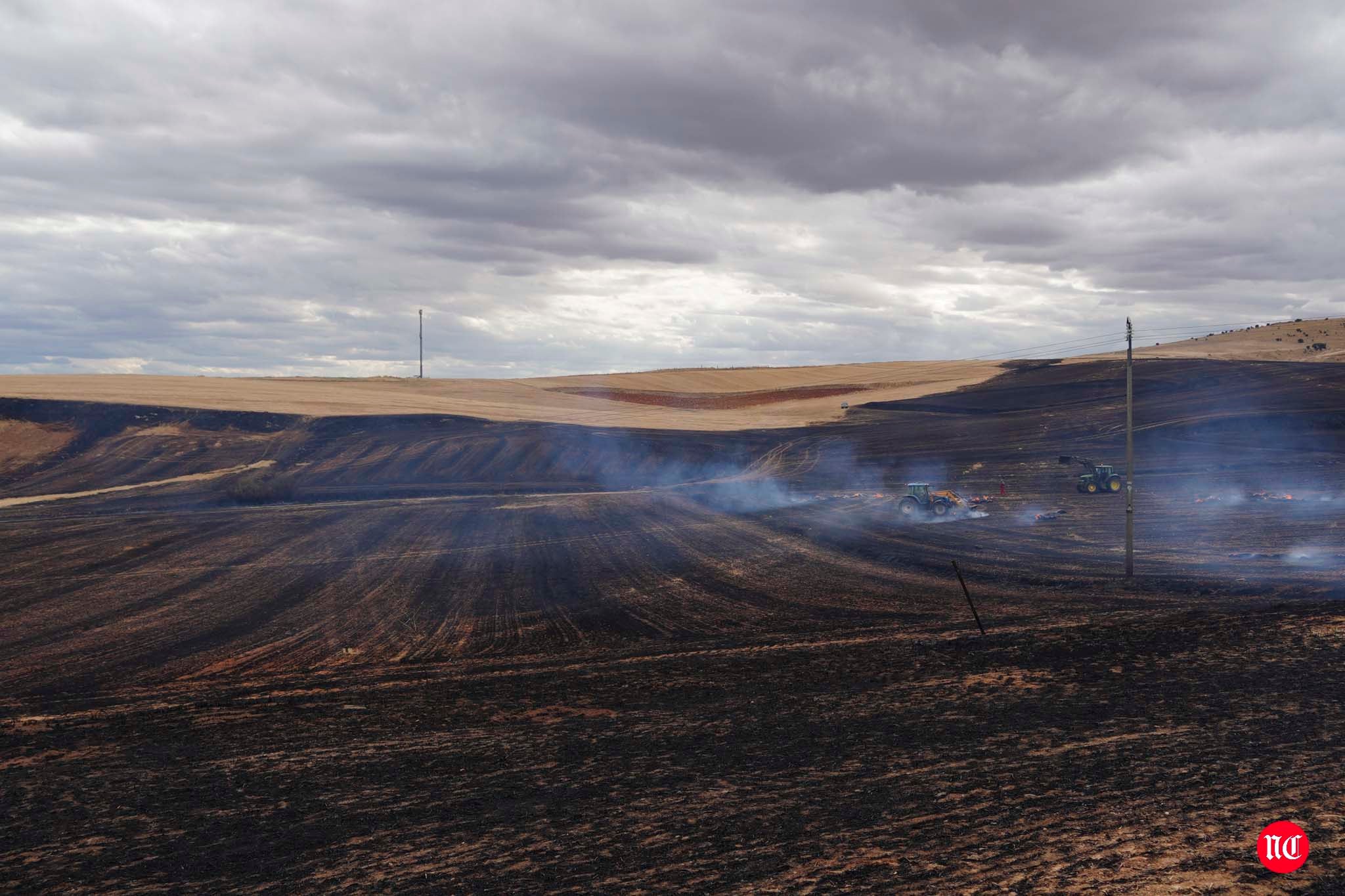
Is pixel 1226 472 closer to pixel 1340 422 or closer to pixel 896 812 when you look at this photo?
pixel 1340 422

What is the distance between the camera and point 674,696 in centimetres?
1593

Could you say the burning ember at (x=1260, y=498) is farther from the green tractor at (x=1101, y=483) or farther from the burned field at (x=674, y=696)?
the green tractor at (x=1101, y=483)

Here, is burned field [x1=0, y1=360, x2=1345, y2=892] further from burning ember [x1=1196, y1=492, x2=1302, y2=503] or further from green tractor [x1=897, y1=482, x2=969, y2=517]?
green tractor [x1=897, y1=482, x2=969, y2=517]

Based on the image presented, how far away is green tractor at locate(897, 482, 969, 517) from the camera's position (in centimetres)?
3859

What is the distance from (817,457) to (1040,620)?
119 feet

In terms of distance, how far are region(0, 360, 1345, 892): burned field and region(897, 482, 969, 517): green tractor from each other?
157 centimetres

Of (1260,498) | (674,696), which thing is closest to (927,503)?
(1260,498)

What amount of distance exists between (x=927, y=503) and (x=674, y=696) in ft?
83.2

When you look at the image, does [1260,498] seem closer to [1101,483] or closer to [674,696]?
[1101,483]

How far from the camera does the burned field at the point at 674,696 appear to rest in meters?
9.95

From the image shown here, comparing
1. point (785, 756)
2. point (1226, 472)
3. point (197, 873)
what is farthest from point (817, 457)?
point (197, 873)

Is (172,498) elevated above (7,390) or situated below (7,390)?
below

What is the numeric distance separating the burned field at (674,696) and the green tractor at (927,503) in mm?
1567

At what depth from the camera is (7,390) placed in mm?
72188
